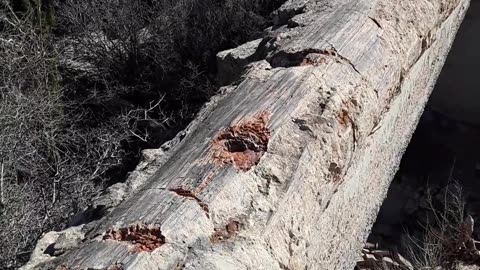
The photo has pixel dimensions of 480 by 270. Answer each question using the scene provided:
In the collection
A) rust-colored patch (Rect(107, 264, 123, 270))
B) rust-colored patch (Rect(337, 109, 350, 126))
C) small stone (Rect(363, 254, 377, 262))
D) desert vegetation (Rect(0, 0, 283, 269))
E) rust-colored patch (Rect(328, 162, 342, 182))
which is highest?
rust-colored patch (Rect(107, 264, 123, 270))

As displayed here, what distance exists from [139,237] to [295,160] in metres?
0.65

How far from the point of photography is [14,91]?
5.43 m

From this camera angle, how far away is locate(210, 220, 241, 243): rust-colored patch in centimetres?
206

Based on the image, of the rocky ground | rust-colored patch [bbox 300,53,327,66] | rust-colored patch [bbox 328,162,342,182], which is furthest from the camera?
the rocky ground

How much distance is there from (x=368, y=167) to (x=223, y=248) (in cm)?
127

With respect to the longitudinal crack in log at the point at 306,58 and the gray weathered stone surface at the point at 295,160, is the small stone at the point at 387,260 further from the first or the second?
the longitudinal crack in log at the point at 306,58

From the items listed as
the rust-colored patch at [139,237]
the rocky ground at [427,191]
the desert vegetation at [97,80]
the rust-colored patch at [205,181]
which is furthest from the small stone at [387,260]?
the rust-colored patch at [139,237]

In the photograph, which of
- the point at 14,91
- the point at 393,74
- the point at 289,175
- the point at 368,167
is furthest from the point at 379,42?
the point at 14,91

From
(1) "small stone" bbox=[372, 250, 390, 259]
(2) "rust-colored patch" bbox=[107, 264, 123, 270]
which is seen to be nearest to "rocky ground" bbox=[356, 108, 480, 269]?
(1) "small stone" bbox=[372, 250, 390, 259]

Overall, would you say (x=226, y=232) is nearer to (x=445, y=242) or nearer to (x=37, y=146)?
(x=37, y=146)

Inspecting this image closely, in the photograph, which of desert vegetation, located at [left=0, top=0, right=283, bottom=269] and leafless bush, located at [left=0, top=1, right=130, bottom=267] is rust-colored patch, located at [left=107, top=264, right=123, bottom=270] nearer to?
leafless bush, located at [left=0, top=1, right=130, bottom=267]

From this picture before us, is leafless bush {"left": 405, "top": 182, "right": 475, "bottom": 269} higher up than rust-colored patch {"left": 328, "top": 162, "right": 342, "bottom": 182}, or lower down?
lower down

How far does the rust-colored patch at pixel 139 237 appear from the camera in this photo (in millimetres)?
1912

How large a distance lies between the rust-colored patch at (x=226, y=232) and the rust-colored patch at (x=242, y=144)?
21 cm
